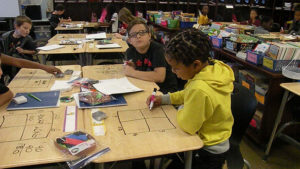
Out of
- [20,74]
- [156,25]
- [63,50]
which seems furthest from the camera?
[156,25]

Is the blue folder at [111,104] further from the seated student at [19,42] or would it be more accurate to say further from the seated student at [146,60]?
the seated student at [19,42]

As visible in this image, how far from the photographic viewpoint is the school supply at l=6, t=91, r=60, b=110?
4.60 ft

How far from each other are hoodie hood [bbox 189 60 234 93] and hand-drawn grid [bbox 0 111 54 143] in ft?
2.54

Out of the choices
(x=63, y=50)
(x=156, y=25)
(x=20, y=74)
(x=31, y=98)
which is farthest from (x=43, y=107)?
(x=156, y=25)

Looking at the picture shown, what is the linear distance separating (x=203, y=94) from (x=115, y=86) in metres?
0.79

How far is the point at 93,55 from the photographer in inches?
134

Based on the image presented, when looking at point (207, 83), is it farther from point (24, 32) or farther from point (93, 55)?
point (24, 32)

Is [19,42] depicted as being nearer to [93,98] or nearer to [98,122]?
[93,98]

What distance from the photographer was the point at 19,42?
11.0 ft

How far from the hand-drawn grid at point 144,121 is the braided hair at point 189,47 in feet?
1.11

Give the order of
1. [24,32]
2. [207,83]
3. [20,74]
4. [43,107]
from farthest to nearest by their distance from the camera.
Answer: [24,32]
[20,74]
[43,107]
[207,83]

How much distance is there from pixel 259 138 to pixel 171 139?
1.59m

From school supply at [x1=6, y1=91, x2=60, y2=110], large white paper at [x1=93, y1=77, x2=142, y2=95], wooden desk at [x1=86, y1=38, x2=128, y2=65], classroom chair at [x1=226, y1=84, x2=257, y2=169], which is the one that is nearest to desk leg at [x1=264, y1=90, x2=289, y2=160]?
classroom chair at [x1=226, y1=84, x2=257, y2=169]

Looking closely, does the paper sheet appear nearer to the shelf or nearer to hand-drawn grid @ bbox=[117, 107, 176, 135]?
hand-drawn grid @ bbox=[117, 107, 176, 135]
